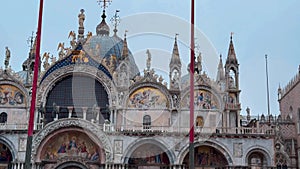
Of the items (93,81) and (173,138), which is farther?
(93,81)

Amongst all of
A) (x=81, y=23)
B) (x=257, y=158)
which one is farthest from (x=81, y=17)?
(x=257, y=158)

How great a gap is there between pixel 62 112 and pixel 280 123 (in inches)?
757

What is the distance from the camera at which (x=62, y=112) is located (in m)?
36.4

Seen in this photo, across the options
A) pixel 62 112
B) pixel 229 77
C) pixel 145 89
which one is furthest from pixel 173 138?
pixel 62 112

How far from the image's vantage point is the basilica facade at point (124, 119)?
108 feet

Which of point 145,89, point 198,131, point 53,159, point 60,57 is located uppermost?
point 60,57

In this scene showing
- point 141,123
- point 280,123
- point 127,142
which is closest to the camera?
point 127,142

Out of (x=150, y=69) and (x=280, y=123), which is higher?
(x=150, y=69)

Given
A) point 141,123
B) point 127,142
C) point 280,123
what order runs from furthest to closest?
point 280,123 → point 141,123 → point 127,142

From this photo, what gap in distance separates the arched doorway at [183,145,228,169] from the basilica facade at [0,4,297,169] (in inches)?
3.1

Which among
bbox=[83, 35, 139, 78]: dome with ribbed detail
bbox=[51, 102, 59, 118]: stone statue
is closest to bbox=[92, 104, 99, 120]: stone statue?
bbox=[51, 102, 59, 118]: stone statue

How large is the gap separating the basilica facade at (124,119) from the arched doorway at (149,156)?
79mm

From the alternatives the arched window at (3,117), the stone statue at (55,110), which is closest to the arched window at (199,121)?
the stone statue at (55,110)

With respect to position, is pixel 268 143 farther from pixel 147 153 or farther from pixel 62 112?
pixel 62 112
